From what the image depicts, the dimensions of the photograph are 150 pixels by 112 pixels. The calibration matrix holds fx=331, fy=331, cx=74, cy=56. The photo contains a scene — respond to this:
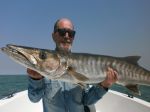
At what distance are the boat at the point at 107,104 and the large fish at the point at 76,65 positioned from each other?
7.48 feet

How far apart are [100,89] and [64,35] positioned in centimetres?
93

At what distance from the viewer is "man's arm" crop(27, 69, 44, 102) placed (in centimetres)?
436

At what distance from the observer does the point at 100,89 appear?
466 cm

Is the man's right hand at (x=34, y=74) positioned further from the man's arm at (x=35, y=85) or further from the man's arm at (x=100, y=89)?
the man's arm at (x=100, y=89)

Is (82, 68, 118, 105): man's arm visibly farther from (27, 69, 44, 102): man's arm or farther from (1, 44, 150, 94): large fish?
(27, 69, 44, 102): man's arm

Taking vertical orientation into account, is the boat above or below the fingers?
below

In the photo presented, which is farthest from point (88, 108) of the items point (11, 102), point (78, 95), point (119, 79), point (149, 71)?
point (11, 102)

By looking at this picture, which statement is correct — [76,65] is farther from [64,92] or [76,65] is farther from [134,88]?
[134,88]

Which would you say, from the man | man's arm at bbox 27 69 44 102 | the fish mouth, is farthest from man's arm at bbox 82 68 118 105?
the fish mouth

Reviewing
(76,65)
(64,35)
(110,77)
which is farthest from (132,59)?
(64,35)

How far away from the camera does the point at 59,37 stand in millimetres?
4793

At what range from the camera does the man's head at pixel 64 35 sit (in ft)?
15.6

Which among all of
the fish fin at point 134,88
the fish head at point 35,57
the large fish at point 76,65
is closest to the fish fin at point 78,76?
the large fish at point 76,65

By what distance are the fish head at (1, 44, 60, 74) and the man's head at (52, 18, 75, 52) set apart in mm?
378
